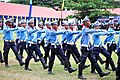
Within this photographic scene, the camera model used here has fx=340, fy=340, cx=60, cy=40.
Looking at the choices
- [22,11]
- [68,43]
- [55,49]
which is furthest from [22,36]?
[22,11]

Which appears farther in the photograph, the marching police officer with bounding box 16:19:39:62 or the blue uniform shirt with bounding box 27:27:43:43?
the marching police officer with bounding box 16:19:39:62

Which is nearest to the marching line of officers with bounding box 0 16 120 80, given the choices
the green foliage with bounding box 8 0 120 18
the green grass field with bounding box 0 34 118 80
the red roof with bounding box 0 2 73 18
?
the green grass field with bounding box 0 34 118 80

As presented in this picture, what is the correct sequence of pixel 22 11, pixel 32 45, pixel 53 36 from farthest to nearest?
pixel 22 11
pixel 32 45
pixel 53 36

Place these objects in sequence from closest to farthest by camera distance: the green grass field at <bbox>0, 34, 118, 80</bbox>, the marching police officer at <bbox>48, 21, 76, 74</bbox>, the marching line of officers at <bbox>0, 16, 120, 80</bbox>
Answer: the marching line of officers at <bbox>0, 16, 120, 80</bbox> < the green grass field at <bbox>0, 34, 118, 80</bbox> < the marching police officer at <bbox>48, 21, 76, 74</bbox>

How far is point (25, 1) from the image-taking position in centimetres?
6316

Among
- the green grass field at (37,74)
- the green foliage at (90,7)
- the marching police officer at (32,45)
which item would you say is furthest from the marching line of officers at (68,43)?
the green foliage at (90,7)

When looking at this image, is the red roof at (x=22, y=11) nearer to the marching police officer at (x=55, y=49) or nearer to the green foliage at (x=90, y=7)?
the green foliage at (x=90, y=7)

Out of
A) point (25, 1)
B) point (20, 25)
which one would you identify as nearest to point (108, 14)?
point (25, 1)

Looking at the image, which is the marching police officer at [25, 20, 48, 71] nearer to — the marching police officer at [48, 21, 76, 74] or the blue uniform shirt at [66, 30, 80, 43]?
the marching police officer at [48, 21, 76, 74]

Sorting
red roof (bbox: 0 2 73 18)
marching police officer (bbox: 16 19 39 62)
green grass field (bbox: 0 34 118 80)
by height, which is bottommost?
red roof (bbox: 0 2 73 18)

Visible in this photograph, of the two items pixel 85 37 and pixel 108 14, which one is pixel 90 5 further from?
pixel 85 37

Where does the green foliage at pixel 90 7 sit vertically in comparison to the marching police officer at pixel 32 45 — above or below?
below

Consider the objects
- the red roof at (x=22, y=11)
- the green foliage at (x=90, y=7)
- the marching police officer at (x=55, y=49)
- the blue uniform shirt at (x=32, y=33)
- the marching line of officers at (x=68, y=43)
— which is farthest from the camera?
the green foliage at (x=90, y=7)

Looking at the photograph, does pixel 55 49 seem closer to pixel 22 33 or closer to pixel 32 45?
pixel 32 45
